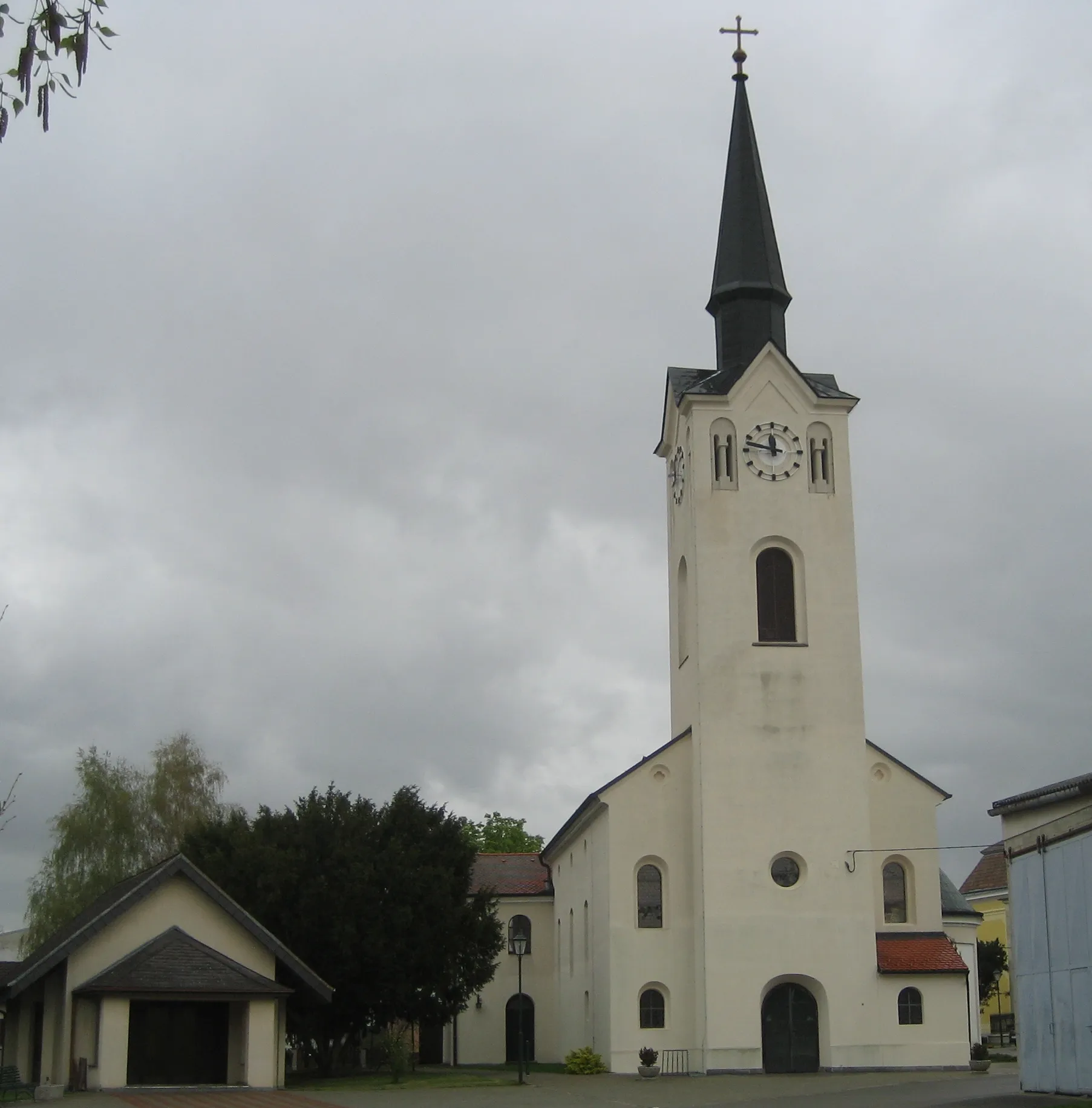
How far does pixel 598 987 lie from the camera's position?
4231cm

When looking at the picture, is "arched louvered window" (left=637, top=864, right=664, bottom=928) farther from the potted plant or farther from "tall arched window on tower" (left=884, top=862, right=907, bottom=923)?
"tall arched window on tower" (left=884, top=862, right=907, bottom=923)

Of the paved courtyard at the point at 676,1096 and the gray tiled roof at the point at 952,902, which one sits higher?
the gray tiled roof at the point at 952,902

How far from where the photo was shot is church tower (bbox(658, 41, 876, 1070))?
3916 cm

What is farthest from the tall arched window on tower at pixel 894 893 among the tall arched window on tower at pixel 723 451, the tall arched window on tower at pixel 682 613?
the tall arched window on tower at pixel 723 451

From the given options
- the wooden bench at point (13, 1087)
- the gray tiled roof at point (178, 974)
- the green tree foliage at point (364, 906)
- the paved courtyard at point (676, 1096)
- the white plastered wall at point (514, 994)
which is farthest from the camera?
the white plastered wall at point (514, 994)

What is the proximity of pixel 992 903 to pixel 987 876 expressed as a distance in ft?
6.75

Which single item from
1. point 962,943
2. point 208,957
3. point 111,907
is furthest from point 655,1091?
point 962,943

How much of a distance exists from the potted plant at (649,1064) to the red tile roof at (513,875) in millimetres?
17933

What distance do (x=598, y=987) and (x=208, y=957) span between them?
1354 cm

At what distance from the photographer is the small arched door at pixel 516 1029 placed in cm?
5391

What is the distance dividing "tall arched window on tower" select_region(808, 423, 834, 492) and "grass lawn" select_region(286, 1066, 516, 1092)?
19541mm

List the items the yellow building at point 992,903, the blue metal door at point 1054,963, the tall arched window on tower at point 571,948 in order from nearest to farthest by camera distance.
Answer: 1. the blue metal door at point 1054,963
2. the tall arched window on tower at point 571,948
3. the yellow building at point 992,903

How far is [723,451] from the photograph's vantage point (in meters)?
43.4

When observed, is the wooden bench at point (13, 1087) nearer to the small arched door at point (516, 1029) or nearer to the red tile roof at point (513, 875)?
the small arched door at point (516, 1029)
